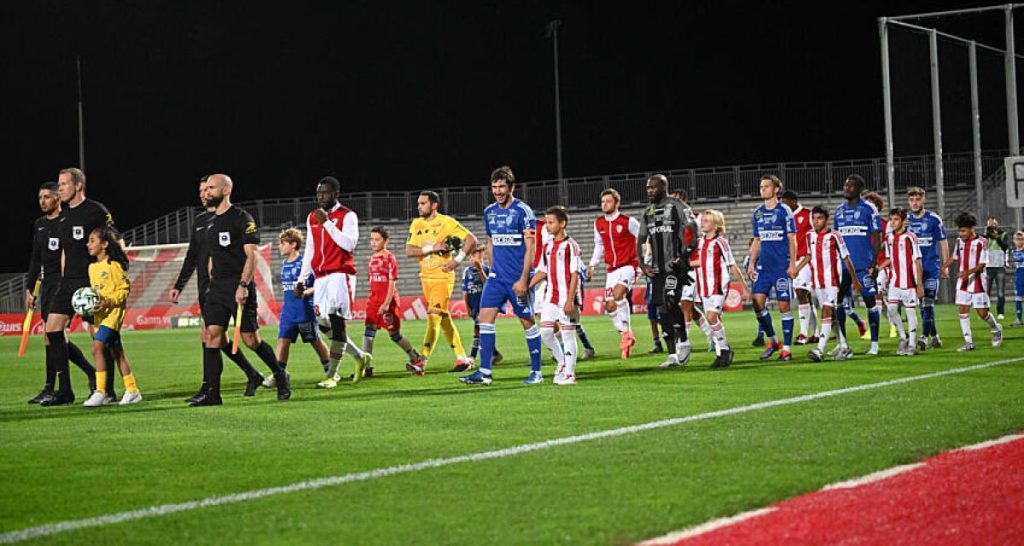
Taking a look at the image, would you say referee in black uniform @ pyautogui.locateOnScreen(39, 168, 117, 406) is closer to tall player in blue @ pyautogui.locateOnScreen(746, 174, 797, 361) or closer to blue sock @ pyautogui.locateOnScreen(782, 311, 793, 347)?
blue sock @ pyautogui.locateOnScreen(782, 311, 793, 347)

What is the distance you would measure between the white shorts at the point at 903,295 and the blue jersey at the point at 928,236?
215 centimetres

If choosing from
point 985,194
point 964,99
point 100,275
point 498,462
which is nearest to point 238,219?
point 100,275

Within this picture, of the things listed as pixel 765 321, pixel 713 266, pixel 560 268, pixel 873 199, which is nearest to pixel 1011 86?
pixel 873 199

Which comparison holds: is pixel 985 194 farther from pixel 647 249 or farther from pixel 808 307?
pixel 647 249

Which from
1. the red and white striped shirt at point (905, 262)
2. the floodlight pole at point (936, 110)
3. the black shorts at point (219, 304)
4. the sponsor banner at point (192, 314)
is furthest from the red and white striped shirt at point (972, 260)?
the sponsor banner at point (192, 314)

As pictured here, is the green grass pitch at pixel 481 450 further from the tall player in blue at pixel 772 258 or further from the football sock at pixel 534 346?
the tall player in blue at pixel 772 258

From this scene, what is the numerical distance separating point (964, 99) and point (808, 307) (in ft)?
43.8

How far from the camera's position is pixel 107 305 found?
42.4 ft

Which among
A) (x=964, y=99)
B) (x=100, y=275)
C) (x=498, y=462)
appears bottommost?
(x=498, y=462)

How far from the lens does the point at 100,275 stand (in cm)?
1312

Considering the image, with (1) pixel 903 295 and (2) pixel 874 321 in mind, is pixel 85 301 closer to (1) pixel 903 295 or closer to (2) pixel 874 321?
(2) pixel 874 321

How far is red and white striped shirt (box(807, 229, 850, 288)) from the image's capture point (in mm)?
16500

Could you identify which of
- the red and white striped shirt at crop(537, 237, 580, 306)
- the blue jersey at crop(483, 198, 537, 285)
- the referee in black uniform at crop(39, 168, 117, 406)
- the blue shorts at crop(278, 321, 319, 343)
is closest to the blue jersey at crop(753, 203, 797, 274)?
the red and white striped shirt at crop(537, 237, 580, 306)

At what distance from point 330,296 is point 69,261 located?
2.98m
